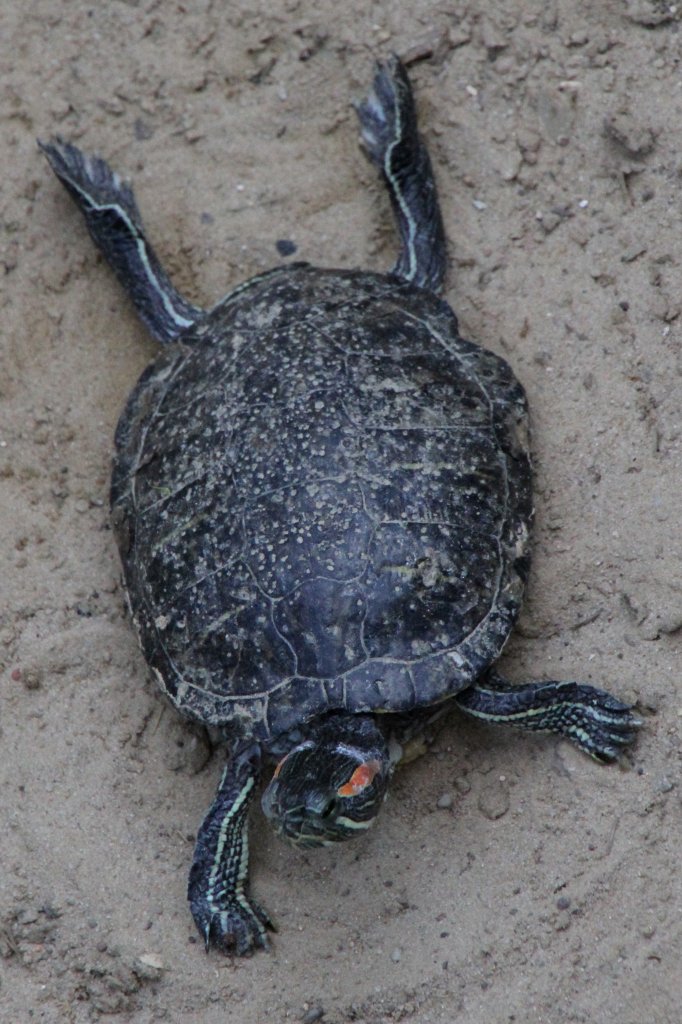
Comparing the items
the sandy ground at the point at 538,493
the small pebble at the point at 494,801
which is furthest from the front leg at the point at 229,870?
the small pebble at the point at 494,801

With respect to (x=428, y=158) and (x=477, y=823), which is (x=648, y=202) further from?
(x=477, y=823)

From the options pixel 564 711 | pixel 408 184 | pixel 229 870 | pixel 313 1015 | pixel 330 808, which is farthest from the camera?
pixel 408 184

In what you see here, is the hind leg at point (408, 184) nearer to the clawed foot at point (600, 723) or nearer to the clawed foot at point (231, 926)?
Answer: the clawed foot at point (600, 723)

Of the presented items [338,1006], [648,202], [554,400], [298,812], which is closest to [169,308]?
[554,400]

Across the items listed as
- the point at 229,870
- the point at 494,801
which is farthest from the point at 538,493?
the point at 229,870

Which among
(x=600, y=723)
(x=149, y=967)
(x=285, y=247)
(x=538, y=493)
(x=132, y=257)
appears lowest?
(x=600, y=723)

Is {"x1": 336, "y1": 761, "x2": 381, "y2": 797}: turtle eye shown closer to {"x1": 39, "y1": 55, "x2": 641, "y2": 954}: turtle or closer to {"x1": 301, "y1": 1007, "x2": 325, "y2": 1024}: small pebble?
{"x1": 39, "y1": 55, "x2": 641, "y2": 954}: turtle

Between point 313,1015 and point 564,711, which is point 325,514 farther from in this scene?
point 313,1015

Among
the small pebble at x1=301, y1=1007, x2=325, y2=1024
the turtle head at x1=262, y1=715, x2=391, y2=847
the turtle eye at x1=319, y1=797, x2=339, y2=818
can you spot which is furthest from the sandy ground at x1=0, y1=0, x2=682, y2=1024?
the turtle eye at x1=319, y1=797, x2=339, y2=818

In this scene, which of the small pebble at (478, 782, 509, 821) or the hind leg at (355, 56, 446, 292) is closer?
the small pebble at (478, 782, 509, 821)
